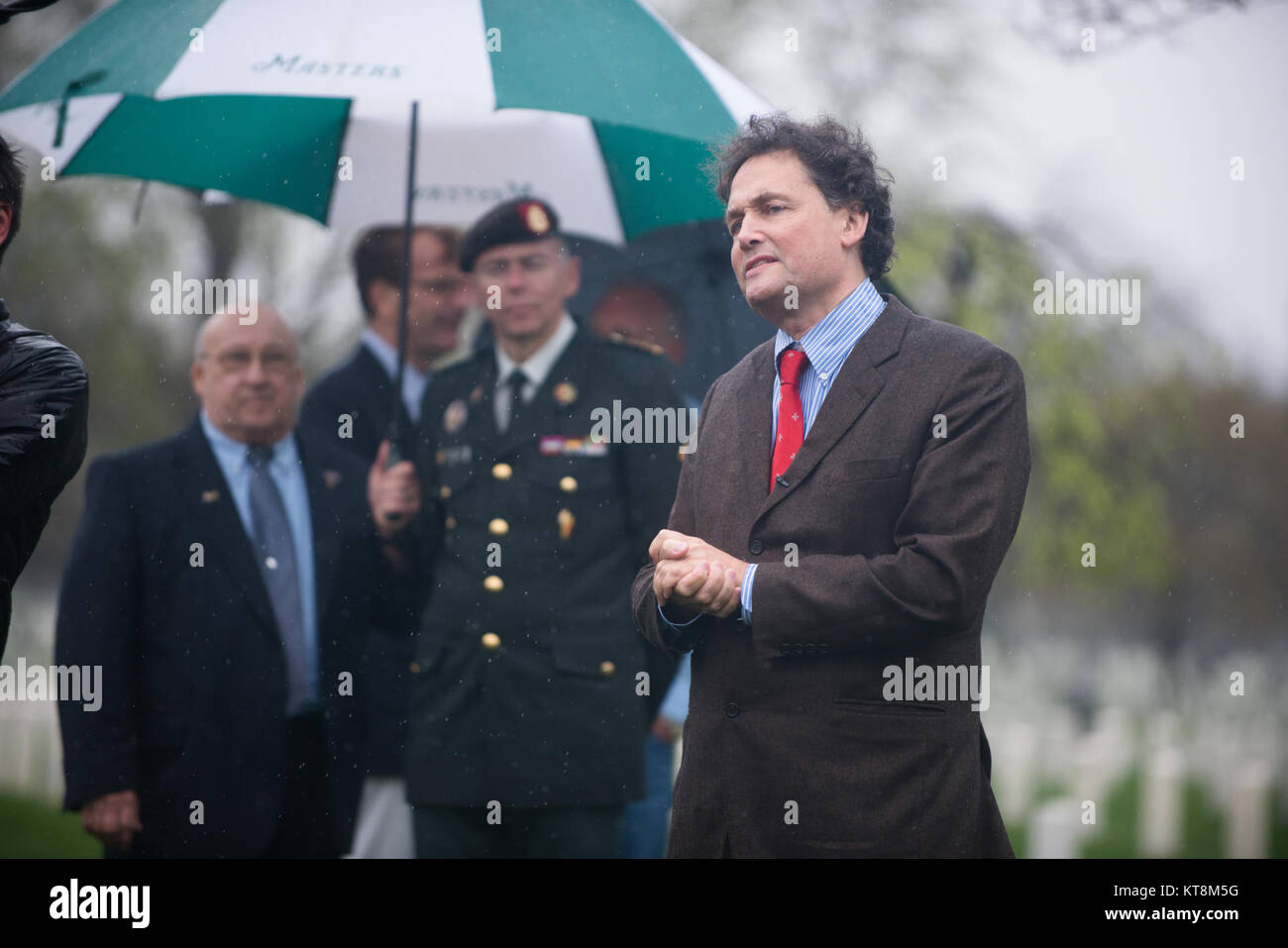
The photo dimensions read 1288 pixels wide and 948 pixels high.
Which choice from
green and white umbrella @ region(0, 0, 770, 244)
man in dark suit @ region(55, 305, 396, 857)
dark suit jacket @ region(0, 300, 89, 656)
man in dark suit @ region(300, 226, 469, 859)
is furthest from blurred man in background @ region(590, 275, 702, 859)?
dark suit jacket @ region(0, 300, 89, 656)

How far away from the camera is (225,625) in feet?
13.2

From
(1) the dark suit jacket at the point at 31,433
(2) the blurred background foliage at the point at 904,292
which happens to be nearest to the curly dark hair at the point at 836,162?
(1) the dark suit jacket at the point at 31,433

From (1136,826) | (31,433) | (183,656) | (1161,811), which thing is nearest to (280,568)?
(183,656)

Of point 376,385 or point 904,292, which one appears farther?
point 904,292

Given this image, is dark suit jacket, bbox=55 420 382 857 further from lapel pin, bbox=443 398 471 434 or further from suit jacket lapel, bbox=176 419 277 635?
lapel pin, bbox=443 398 471 434

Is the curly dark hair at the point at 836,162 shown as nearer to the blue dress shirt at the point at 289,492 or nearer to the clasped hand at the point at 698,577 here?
the clasped hand at the point at 698,577

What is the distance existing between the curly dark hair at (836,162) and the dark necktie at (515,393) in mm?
1181

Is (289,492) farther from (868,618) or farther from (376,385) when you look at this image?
(868,618)

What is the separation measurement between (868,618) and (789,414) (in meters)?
0.52

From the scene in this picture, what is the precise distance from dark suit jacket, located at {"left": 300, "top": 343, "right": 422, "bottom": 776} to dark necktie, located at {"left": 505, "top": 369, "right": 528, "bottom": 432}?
1.53ft

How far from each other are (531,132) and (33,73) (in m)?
1.61

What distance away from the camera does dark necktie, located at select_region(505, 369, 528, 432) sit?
158 inches

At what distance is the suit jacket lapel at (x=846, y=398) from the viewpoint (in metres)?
2.71
